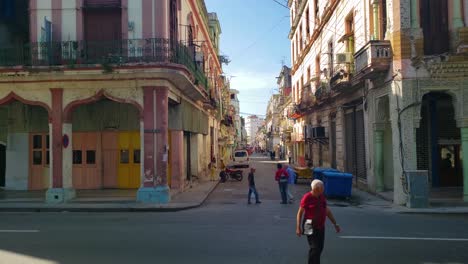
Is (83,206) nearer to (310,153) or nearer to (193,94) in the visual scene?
(193,94)

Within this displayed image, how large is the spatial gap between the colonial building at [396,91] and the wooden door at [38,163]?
46.7ft

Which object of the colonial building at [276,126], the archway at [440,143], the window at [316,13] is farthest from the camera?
the colonial building at [276,126]

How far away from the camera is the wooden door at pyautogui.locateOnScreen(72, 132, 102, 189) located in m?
18.7

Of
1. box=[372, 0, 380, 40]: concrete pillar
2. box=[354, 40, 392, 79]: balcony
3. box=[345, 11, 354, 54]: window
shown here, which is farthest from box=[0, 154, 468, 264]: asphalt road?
box=[345, 11, 354, 54]: window

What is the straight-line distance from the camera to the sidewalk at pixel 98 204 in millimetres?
14016

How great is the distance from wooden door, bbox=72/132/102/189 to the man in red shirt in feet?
47.6

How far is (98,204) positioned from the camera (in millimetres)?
14820

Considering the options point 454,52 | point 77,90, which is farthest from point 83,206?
point 454,52

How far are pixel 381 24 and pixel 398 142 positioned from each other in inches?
196

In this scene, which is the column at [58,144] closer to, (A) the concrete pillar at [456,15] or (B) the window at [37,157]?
(B) the window at [37,157]

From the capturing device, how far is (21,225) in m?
10.8

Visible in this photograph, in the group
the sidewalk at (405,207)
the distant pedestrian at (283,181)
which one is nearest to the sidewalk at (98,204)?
the distant pedestrian at (283,181)

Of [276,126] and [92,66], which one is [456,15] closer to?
[92,66]

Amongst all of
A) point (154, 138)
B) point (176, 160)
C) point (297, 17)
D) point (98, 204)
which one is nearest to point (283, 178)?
point (154, 138)
